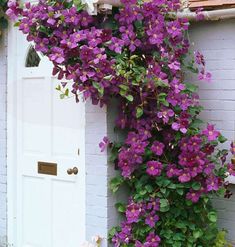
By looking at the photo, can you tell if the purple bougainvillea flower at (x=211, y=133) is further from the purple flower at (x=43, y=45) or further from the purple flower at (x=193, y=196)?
the purple flower at (x=43, y=45)

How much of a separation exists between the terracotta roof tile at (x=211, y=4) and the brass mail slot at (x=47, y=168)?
1.96 meters

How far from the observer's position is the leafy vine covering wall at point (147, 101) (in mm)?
A: 4379

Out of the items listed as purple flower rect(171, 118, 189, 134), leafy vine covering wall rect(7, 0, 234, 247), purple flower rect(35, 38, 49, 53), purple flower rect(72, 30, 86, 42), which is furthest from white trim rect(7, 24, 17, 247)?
purple flower rect(171, 118, 189, 134)

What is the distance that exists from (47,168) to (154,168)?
50.5 inches

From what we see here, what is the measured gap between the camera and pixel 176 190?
4.58 m

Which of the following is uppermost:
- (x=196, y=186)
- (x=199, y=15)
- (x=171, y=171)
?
(x=199, y=15)

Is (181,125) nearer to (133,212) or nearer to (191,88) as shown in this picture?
(191,88)

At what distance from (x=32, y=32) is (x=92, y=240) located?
1.87m

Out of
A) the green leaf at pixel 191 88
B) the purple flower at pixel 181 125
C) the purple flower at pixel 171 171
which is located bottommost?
the purple flower at pixel 171 171

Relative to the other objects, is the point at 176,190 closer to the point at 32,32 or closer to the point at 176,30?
the point at 176,30

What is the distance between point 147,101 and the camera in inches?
180

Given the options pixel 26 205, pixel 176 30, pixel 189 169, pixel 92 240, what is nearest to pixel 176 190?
pixel 189 169

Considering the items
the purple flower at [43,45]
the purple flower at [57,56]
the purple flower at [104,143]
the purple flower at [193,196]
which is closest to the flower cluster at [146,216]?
the purple flower at [193,196]

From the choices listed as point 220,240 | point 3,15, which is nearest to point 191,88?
point 220,240
